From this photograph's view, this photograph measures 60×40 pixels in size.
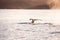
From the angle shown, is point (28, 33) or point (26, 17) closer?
point (28, 33)

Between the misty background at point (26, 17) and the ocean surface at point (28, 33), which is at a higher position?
the misty background at point (26, 17)

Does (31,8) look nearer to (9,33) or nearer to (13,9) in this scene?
(13,9)

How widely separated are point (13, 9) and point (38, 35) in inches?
36.8

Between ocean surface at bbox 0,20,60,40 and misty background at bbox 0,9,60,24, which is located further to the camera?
misty background at bbox 0,9,60,24

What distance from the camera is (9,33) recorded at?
2.75 feet

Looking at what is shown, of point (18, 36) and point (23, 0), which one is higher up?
point (23, 0)

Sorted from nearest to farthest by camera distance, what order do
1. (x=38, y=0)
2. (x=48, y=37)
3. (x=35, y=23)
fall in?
(x=48, y=37)
(x=35, y=23)
(x=38, y=0)

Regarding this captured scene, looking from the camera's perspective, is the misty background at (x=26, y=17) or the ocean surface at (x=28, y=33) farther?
the misty background at (x=26, y=17)

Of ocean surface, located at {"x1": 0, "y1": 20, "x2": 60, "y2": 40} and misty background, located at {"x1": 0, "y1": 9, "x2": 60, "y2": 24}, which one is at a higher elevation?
misty background, located at {"x1": 0, "y1": 9, "x2": 60, "y2": 24}

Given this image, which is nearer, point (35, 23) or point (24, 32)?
point (24, 32)

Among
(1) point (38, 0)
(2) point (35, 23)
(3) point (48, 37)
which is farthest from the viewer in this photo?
(1) point (38, 0)

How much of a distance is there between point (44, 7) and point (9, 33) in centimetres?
95

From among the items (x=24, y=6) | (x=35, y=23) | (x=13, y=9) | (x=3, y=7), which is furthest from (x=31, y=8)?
(x=35, y=23)

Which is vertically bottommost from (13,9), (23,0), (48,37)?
(48,37)
